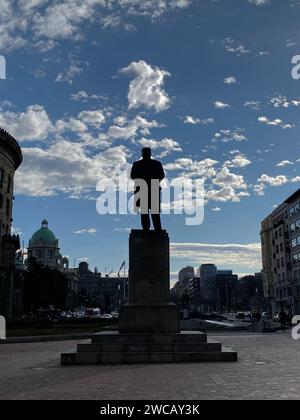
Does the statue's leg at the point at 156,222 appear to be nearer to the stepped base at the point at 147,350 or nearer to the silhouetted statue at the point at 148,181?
the silhouetted statue at the point at 148,181

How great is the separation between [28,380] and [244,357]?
8861 millimetres

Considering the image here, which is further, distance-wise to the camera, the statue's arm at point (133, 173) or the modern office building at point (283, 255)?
the modern office building at point (283, 255)

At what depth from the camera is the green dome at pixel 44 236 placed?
599ft

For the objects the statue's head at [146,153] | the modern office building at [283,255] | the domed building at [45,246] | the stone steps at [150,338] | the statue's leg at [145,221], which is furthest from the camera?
the domed building at [45,246]

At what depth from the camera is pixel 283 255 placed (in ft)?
331

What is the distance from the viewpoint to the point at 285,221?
98.7m

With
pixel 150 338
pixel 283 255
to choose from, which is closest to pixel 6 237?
pixel 150 338

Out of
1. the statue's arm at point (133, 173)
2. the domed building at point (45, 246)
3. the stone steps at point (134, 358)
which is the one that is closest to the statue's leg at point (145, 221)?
the statue's arm at point (133, 173)

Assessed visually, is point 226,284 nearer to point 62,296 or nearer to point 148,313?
point 62,296

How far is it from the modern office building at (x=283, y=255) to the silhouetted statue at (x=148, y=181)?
→ 70569 millimetres

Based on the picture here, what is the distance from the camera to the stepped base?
16.8 m

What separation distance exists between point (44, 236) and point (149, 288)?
16863cm
